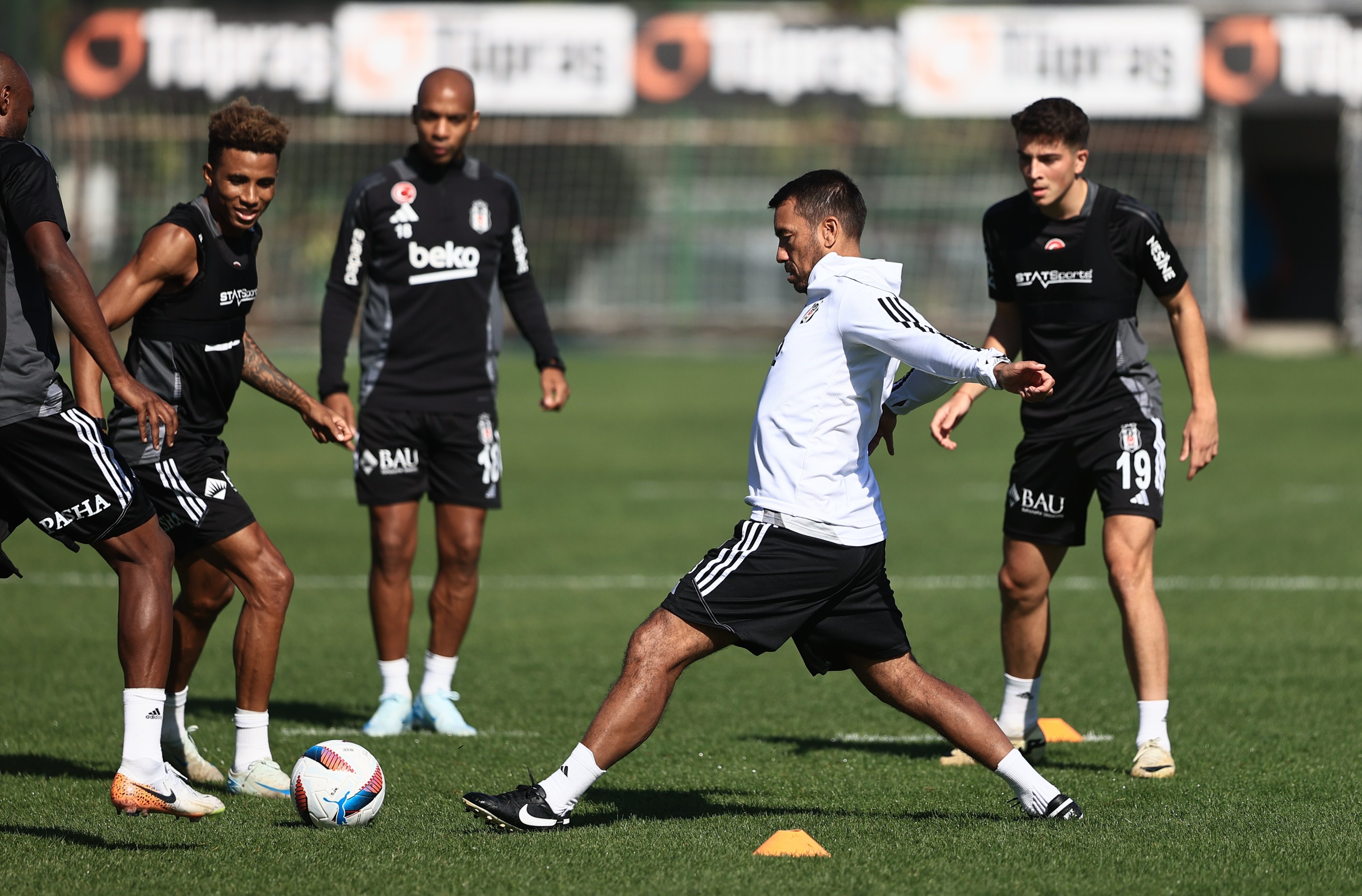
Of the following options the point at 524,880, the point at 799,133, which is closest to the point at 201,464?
the point at 524,880

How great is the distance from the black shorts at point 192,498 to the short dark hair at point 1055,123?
3.23 meters

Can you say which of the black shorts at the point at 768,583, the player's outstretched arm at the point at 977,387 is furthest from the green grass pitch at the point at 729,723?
the player's outstretched arm at the point at 977,387

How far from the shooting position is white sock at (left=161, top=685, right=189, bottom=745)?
6383mm

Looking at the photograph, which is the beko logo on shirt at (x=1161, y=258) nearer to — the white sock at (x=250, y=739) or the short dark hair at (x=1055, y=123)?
the short dark hair at (x=1055, y=123)

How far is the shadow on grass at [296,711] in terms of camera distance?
7.54 metres

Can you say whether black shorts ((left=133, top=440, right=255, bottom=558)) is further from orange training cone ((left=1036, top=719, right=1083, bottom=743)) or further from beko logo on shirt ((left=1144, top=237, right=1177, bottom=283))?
beko logo on shirt ((left=1144, top=237, right=1177, bottom=283))

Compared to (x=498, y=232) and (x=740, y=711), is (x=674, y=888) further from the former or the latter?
(x=498, y=232)

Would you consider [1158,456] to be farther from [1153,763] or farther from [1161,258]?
[1153,763]

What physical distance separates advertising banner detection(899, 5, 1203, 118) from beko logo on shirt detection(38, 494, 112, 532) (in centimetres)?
2489

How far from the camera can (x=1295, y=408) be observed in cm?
2109

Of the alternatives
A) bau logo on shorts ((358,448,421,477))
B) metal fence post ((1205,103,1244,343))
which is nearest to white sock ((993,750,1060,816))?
bau logo on shorts ((358,448,421,477))

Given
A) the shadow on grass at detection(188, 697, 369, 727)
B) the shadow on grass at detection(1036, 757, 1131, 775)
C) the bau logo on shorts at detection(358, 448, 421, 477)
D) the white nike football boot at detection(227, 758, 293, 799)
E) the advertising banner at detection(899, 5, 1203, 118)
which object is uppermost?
the advertising banner at detection(899, 5, 1203, 118)

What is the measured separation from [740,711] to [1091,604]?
3.43m

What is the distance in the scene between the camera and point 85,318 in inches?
207
